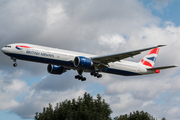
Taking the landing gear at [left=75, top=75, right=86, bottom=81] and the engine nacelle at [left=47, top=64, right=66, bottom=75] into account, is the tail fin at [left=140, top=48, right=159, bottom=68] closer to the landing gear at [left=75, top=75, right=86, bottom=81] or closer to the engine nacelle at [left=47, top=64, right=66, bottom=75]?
the landing gear at [left=75, top=75, right=86, bottom=81]

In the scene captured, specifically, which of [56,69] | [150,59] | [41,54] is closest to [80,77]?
[56,69]

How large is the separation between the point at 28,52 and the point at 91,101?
22131 mm

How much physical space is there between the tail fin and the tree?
12.1 meters

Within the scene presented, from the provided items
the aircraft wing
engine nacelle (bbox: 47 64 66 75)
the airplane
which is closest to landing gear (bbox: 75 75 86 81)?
the airplane

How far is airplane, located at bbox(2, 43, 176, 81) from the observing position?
40344mm

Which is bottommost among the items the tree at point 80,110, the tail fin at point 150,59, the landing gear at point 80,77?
the tree at point 80,110

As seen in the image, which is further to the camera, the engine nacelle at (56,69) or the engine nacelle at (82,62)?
the engine nacelle at (56,69)

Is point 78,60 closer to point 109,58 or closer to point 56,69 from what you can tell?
point 109,58

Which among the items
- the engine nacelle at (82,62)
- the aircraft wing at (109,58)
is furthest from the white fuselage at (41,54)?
the aircraft wing at (109,58)

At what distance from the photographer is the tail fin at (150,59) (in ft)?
181

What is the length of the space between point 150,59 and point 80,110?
741 inches

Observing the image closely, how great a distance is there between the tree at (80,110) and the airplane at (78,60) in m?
6.28

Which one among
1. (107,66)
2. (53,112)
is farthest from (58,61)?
(53,112)

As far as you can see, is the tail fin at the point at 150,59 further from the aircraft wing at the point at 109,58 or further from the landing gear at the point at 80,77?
the landing gear at the point at 80,77
